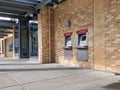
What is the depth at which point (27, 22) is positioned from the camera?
14.0 m

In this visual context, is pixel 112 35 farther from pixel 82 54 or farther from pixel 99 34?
pixel 82 54

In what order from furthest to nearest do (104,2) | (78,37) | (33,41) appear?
(33,41), (78,37), (104,2)

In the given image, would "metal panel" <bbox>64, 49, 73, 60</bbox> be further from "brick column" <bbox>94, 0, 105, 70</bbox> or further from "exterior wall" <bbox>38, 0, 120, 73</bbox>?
"brick column" <bbox>94, 0, 105, 70</bbox>

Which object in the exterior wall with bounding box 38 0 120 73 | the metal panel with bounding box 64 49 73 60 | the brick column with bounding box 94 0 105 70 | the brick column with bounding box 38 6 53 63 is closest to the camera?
the exterior wall with bounding box 38 0 120 73

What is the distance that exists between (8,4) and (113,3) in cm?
635

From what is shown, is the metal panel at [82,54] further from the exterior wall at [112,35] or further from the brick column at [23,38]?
the brick column at [23,38]

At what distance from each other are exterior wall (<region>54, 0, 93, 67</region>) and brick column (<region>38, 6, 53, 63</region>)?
1.48ft

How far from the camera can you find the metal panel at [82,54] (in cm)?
714

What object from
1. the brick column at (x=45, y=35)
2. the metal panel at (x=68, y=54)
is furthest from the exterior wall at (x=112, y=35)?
the brick column at (x=45, y=35)

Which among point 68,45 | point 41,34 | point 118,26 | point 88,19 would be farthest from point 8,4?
point 118,26

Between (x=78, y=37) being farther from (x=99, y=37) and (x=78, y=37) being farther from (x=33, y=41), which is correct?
(x=33, y=41)

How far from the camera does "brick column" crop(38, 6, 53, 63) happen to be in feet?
32.4

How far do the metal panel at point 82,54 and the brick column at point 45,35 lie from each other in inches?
112

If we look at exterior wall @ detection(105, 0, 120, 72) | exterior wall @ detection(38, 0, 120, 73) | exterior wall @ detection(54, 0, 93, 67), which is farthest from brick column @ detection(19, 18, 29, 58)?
exterior wall @ detection(105, 0, 120, 72)
